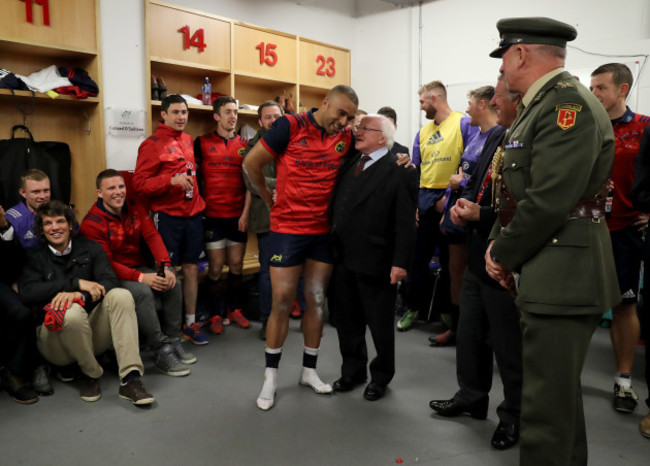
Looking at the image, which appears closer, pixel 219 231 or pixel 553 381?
pixel 553 381

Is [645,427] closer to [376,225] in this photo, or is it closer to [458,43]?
[376,225]


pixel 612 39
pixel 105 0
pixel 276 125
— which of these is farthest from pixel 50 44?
pixel 612 39

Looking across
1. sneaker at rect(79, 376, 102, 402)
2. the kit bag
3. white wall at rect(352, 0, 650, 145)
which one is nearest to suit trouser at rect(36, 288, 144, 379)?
sneaker at rect(79, 376, 102, 402)

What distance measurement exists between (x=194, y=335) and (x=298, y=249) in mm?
1388

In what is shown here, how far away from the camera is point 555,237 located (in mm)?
1474

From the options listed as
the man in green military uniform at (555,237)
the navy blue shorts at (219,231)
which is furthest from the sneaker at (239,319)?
the man in green military uniform at (555,237)

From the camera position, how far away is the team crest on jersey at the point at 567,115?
142 cm

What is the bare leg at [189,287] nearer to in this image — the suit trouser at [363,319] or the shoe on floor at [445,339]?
the suit trouser at [363,319]

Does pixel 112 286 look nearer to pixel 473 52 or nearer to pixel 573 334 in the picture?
pixel 573 334

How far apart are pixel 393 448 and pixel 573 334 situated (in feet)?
3.41

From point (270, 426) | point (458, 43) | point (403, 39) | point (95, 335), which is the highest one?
point (403, 39)

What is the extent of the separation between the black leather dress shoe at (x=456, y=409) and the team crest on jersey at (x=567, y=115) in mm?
1470

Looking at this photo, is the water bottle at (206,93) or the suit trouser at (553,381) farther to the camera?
the water bottle at (206,93)

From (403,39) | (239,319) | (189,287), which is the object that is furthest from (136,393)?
(403,39)
